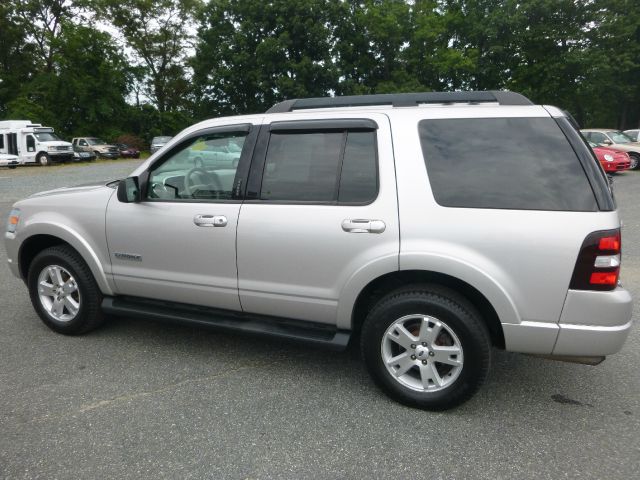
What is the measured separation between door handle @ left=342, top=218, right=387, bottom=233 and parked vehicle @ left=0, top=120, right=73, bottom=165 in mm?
30668

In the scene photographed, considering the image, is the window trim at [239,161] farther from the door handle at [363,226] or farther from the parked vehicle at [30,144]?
the parked vehicle at [30,144]

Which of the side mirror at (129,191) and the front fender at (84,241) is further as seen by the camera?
the front fender at (84,241)

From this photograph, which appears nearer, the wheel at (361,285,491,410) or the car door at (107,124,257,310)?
the wheel at (361,285,491,410)

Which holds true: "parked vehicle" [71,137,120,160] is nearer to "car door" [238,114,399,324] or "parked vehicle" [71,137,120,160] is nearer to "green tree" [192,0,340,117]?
"green tree" [192,0,340,117]

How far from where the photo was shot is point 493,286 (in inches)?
103

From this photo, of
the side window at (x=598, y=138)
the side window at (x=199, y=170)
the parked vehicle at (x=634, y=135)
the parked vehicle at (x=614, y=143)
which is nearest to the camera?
Result: the side window at (x=199, y=170)

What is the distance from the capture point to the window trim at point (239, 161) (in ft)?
10.8

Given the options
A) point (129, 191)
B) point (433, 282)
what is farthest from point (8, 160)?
point (433, 282)

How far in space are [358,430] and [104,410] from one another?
1558 millimetres

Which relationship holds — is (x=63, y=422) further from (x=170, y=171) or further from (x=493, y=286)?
(x=493, y=286)

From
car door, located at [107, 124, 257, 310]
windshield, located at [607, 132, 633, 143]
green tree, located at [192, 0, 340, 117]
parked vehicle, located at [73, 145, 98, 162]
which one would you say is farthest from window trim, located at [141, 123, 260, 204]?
parked vehicle, located at [73, 145, 98, 162]

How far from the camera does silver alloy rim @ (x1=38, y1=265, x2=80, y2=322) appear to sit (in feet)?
12.9

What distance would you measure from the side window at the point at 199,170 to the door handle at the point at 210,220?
A: 171mm

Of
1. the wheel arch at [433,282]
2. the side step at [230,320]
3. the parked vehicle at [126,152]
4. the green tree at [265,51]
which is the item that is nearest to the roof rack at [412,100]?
the wheel arch at [433,282]
